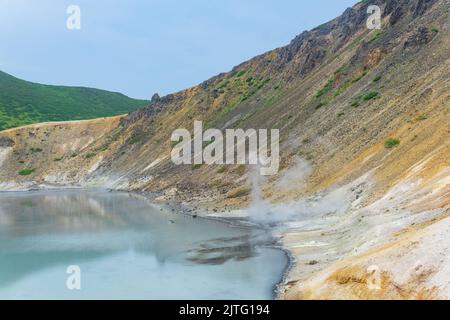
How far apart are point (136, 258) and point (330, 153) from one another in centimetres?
2654

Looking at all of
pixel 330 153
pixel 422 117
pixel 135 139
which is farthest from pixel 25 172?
pixel 422 117

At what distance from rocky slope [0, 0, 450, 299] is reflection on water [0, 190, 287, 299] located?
303cm

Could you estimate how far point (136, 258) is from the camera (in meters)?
35.7

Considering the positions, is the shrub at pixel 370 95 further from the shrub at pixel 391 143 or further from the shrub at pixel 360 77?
the shrub at pixel 391 143

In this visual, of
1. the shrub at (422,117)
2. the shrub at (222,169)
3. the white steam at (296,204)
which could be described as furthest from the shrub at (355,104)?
the shrub at (222,169)

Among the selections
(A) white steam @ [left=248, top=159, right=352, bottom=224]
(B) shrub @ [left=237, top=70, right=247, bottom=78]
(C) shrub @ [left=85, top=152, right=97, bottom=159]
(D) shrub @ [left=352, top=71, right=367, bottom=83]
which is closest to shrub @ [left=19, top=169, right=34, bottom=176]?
(C) shrub @ [left=85, top=152, right=97, bottom=159]

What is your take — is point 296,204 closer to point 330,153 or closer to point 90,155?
point 330,153

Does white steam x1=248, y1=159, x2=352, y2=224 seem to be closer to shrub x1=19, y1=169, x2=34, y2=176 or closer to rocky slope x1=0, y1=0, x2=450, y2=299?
rocky slope x1=0, y1=0, x2=450, y2=299

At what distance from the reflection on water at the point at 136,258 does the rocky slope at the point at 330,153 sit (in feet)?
9.95

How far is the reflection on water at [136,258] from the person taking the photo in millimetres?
27406

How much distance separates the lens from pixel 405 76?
197 ft

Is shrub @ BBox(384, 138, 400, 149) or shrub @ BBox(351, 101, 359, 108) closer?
shrub @ BBox(384, 138, 400, 149)

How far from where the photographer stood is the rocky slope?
78.1 ft
